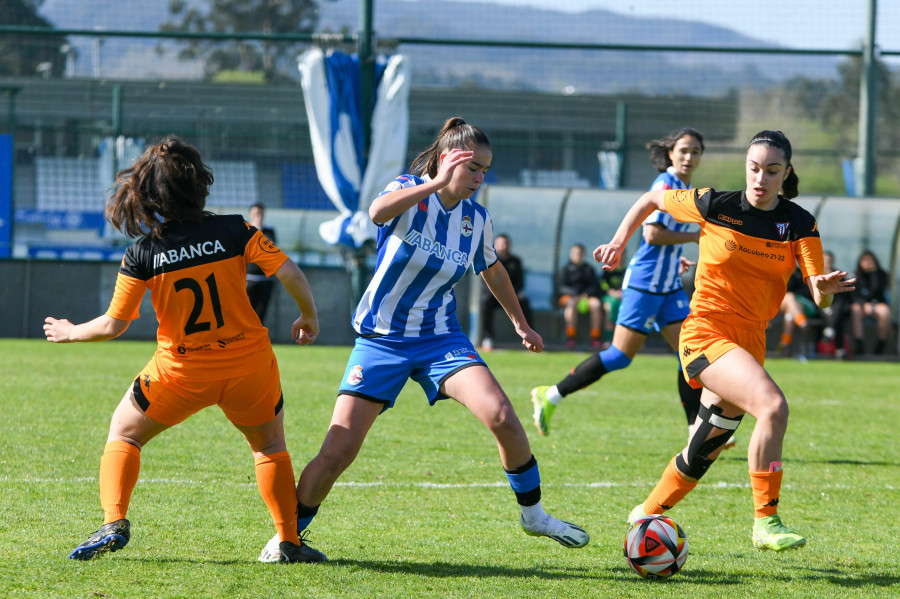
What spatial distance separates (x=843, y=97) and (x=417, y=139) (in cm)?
2291

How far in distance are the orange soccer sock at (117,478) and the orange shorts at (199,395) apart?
0.17 m

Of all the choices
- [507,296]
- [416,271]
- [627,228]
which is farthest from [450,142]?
[627,228]

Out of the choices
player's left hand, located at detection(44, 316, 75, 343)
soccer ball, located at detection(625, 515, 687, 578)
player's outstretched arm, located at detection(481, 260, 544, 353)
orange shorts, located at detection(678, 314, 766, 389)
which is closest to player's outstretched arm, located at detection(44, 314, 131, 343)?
player's left hand, located at detection(44, 316, 75, 343)

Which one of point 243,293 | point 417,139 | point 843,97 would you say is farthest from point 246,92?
point 843,97

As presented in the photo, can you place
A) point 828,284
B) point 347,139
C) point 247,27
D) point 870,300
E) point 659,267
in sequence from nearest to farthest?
1. point 828,284
2. point 659,267
3. point 347,139
4. point 870,300
5. point 247,27

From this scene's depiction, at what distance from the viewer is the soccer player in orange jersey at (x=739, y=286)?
425 centimetres

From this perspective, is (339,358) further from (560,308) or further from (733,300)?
(733,300)

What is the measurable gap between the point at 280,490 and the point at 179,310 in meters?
0.80

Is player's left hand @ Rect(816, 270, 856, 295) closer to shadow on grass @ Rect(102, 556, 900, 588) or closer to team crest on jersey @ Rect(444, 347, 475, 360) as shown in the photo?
shadow on grass @ Rect(102, 556, 900, 588)

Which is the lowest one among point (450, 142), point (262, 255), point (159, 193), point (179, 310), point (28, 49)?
point (179, 310)

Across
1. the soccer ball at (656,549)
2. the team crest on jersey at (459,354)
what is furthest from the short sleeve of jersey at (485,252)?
the soccer ball at (656,549)

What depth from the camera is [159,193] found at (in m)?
3.78

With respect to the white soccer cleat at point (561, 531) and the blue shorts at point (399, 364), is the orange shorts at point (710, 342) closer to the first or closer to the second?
the white soccer cleat at point (561, 531)

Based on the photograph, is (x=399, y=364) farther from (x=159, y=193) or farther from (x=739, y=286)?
(x=739, y=286)
